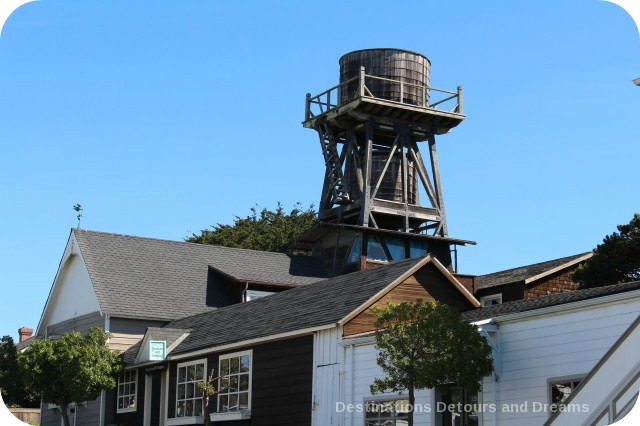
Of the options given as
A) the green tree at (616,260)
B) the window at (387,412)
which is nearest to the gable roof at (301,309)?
the window at (387,412)

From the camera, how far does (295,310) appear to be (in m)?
28.0

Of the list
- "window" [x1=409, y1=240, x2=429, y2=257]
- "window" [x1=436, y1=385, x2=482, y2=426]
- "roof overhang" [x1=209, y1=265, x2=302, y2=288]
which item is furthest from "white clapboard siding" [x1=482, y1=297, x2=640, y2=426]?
"window" [x1=409, y1=240, x2=429, y2=257]

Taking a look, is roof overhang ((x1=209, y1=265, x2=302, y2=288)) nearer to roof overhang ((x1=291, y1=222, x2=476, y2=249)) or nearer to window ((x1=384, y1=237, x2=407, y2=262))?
roof overhang ((x1=291, y1=222, x2=476, y2=249))

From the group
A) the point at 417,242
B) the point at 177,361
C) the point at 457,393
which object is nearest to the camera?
the point at 457,393

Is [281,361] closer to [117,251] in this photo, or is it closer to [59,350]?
[59,350]

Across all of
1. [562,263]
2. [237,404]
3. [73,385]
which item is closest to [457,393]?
[237,404]

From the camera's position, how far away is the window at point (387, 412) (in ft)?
72.5

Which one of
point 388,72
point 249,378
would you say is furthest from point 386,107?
point 249,378

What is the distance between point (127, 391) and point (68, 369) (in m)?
3.24

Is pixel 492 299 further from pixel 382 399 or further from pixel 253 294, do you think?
pixel 382 399

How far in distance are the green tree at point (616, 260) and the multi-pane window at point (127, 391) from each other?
59.6ft

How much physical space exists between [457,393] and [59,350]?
16201 millimetres

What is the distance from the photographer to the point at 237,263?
42094 millimetres

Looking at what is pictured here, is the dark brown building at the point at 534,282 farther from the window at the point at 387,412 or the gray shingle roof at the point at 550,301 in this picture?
the window at the point at 387,412
